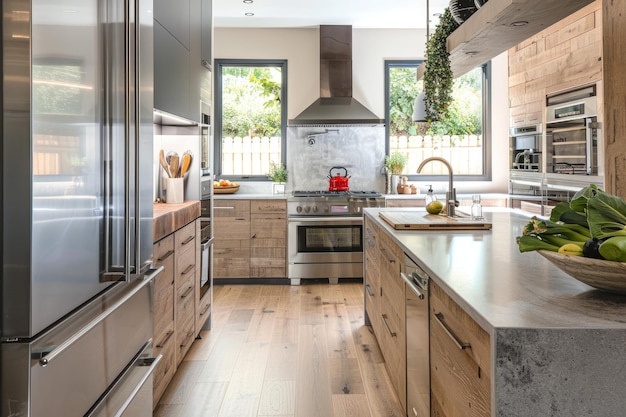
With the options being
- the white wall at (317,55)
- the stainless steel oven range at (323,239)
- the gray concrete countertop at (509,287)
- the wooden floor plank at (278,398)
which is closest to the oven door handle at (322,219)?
the stainless steel oven range at (323,239)

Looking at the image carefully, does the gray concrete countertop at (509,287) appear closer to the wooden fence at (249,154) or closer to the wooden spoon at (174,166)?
the wooden spoon at (174,166)

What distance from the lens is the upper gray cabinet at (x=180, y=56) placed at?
8.87 ft

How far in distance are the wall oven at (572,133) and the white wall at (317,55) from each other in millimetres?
1655

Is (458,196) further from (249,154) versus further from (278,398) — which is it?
(278,398)

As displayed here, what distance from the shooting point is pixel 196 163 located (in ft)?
11.7

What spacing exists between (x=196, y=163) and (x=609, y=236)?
2755 mm

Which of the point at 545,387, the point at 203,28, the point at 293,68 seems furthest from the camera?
the point at 293,68

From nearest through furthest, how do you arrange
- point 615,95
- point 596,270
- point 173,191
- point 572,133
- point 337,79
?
point 596,270 → point 615,95 → point 173,191 → point 572,133 → point 337,79

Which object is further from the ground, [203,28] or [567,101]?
[203,28]

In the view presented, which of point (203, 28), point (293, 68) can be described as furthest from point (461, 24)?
point (293, 68)

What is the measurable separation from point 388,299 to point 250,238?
291 cm

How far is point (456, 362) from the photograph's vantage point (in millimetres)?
1501

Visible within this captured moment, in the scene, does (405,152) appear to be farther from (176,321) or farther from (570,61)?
(176,321)

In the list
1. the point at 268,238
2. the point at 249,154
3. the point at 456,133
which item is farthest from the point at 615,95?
the point at 249,154
